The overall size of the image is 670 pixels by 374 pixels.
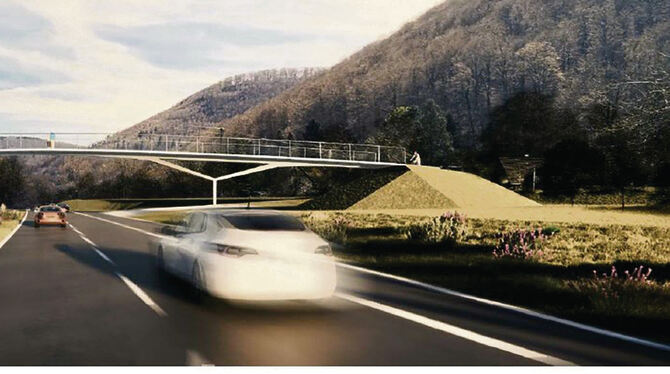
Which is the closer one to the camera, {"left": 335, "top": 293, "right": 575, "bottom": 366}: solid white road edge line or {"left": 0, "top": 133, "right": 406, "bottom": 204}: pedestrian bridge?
{"left": 335, "top": 293, "right": 575, "bottom": 366}: solid white road edge line

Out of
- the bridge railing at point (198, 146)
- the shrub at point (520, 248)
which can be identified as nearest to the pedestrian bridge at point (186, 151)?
the bridge railing at point (198, 146)

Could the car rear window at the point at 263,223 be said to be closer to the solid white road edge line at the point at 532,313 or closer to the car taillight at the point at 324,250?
the car taillight at the point at 324,250

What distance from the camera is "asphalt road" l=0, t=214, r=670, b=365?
5840mm

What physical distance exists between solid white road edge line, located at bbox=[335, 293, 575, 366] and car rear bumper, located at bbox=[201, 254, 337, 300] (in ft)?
3.23

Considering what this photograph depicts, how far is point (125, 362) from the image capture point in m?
5.58

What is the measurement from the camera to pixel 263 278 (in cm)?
794

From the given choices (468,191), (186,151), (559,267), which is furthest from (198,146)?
(559,267)

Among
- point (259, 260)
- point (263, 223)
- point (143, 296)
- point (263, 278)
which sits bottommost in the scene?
point (143, 296)

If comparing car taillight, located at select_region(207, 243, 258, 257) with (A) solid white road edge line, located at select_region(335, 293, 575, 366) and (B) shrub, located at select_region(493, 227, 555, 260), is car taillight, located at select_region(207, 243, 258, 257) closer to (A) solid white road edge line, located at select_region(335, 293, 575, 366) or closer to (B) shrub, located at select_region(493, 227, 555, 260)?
(A) solid white road edge line, located at select_region(335, 293, 575, 366)

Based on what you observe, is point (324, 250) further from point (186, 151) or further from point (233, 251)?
point (186, 151)

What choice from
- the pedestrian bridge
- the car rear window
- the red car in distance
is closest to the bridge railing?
the pedestrian bridge

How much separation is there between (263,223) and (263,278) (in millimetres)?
1063

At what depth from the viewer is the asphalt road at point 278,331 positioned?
5840 millimetres
